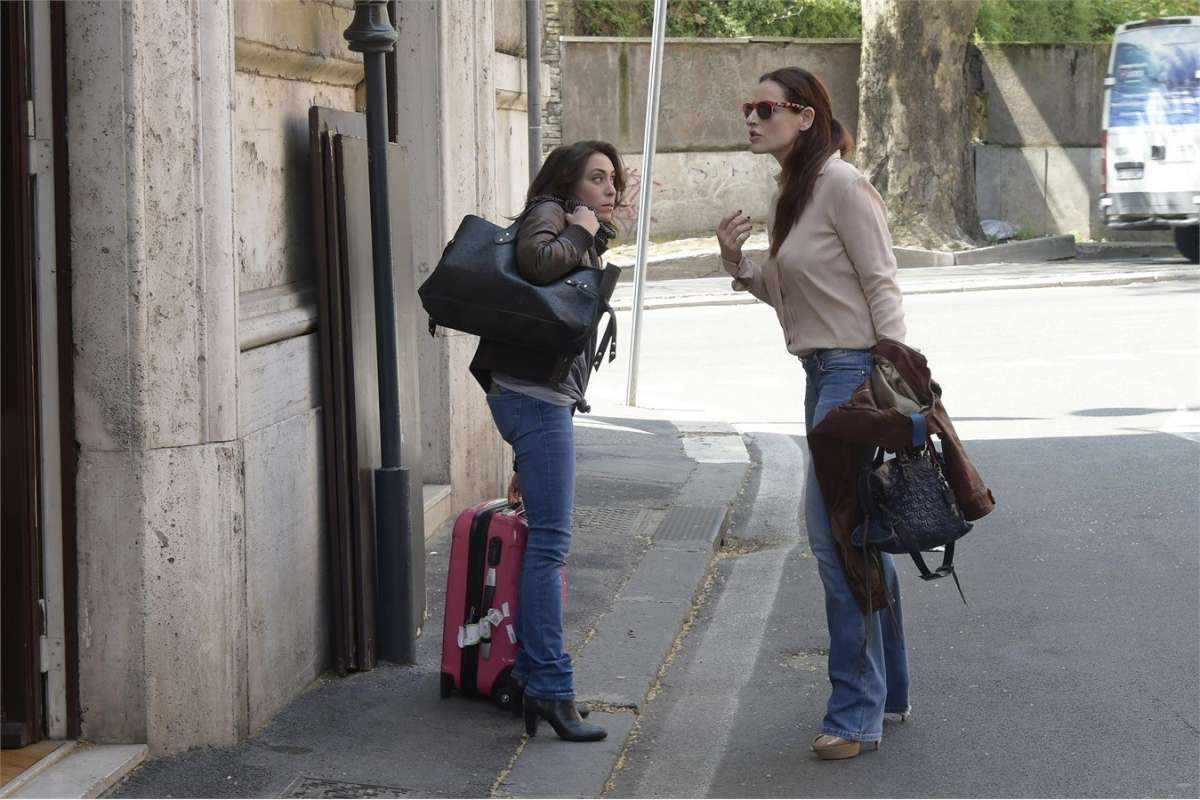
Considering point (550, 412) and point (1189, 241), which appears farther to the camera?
point (1189, 241)

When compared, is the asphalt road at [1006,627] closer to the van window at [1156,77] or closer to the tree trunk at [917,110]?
the van window at [1156,77]

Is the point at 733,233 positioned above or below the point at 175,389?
above

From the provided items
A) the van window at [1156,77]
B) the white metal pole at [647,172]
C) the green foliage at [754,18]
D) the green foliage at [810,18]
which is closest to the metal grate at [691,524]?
the white metal pole at [647,172]

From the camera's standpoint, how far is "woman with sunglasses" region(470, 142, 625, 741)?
4820 mm

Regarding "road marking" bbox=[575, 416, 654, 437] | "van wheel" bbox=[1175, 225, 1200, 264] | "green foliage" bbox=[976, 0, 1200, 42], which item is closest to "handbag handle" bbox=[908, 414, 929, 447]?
"road marking" bbox=[575, 416, 654, 437]

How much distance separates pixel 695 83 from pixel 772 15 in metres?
4.37

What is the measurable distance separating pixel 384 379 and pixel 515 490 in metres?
0.66

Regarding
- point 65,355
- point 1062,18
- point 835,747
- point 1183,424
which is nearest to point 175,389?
point 65,355

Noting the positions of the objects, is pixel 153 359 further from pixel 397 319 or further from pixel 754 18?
pixel 754 18

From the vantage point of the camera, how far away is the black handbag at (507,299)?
4695 mm

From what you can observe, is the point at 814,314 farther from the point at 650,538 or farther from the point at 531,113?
the point at 531,113

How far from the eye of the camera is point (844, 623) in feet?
16.0

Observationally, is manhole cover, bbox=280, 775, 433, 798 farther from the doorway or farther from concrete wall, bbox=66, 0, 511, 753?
the doorway

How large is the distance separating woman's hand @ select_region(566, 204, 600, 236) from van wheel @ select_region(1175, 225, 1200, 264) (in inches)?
848
